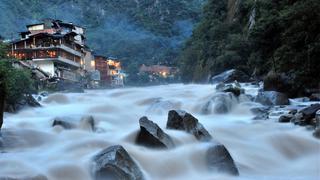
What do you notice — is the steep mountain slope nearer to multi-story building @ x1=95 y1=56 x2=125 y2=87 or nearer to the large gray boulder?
multi-story building @ x1=95 y1=56 x2=125 y2=87

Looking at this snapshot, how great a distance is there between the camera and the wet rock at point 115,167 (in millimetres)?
10508

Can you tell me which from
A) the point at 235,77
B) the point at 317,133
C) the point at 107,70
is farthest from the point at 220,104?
the point at 107,70

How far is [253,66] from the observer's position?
4362 centimetres

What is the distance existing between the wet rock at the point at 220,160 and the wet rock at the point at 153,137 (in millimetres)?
1496

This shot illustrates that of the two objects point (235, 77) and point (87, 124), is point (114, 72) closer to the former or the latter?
point (235, 77)

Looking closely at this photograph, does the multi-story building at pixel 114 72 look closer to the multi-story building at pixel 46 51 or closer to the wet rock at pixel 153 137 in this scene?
the multi-story building at pixel 46 51

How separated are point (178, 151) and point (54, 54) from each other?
171ft

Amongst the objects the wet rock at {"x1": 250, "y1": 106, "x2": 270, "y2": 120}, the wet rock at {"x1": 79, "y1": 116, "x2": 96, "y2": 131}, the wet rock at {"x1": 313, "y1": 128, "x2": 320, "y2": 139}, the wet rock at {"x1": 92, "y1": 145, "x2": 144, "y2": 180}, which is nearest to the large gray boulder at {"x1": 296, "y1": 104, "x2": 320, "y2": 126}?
the wet rock at {"x1": 313, "y1": 128, "x2": 320, "y2": 139}

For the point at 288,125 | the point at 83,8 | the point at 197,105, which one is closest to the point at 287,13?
the point at 197,105

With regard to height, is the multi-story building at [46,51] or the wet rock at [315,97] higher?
the multi-story building at [46,51]

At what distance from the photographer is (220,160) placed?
12.5m

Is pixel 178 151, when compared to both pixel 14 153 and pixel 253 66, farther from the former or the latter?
pixel 253 66

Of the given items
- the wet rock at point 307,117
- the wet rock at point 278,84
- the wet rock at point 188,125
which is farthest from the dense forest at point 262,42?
the wet rock at point 188,125

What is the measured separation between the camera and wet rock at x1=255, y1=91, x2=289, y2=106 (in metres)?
24.4
